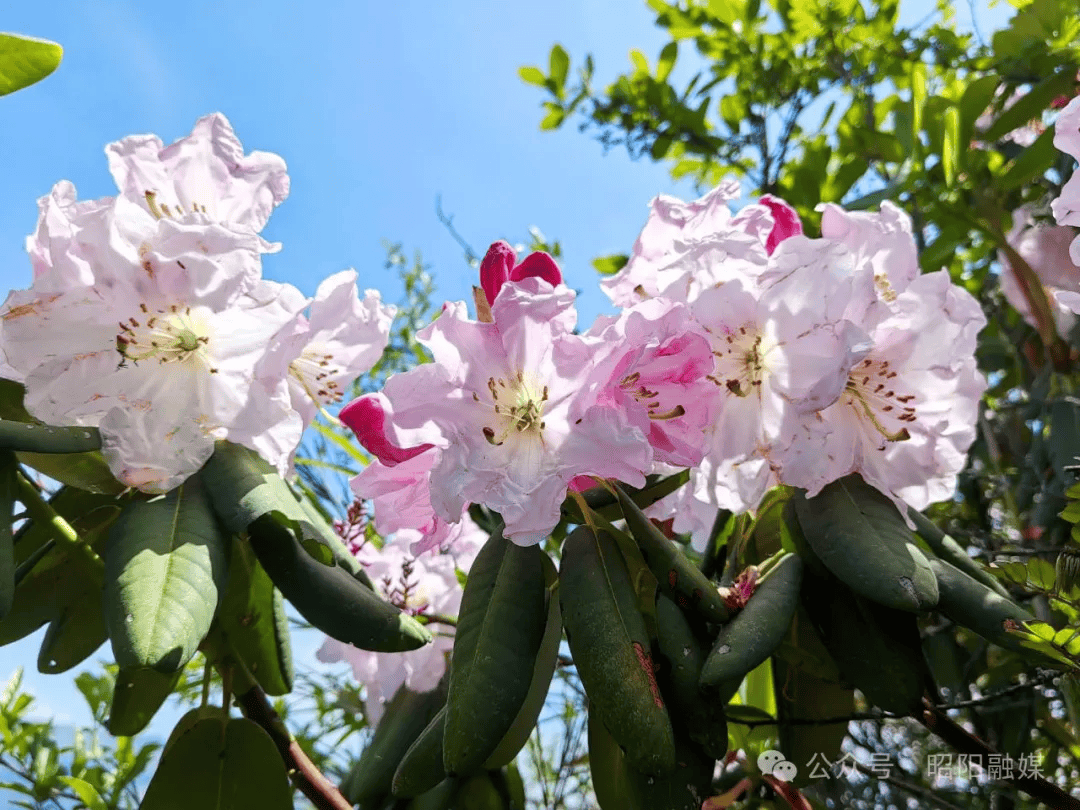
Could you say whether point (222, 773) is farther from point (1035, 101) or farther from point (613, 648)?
point (1035, 101)

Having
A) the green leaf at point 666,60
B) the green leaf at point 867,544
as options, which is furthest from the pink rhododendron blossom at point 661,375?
the green leaf at point 666,60

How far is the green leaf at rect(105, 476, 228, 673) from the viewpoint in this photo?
0.52 meters

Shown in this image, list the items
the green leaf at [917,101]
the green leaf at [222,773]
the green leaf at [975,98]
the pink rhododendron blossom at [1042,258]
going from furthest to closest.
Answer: the pink rhododendron blossom at [1042,258]
the green leaf at [917,101]
the green leaf at [975,98]
the green leaf at [222,773]

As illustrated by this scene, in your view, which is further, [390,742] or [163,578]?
[390,742]

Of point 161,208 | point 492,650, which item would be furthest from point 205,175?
point 492,650

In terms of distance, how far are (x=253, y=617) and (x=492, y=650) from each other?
0.99ft

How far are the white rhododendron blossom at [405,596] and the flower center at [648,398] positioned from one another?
0.39 meters

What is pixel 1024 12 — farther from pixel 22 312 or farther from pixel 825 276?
pixel 22 312

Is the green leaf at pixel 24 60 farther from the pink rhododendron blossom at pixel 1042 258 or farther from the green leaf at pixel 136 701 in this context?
the pink rhododendron blossom at pixel 1042 258

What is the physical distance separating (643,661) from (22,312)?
0.50 meters

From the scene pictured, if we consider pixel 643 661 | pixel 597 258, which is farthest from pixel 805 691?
pixel 597 258

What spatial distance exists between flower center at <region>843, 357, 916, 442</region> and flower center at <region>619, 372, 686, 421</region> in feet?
0.55

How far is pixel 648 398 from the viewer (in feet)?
2.07

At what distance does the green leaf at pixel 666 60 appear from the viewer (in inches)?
74.7
